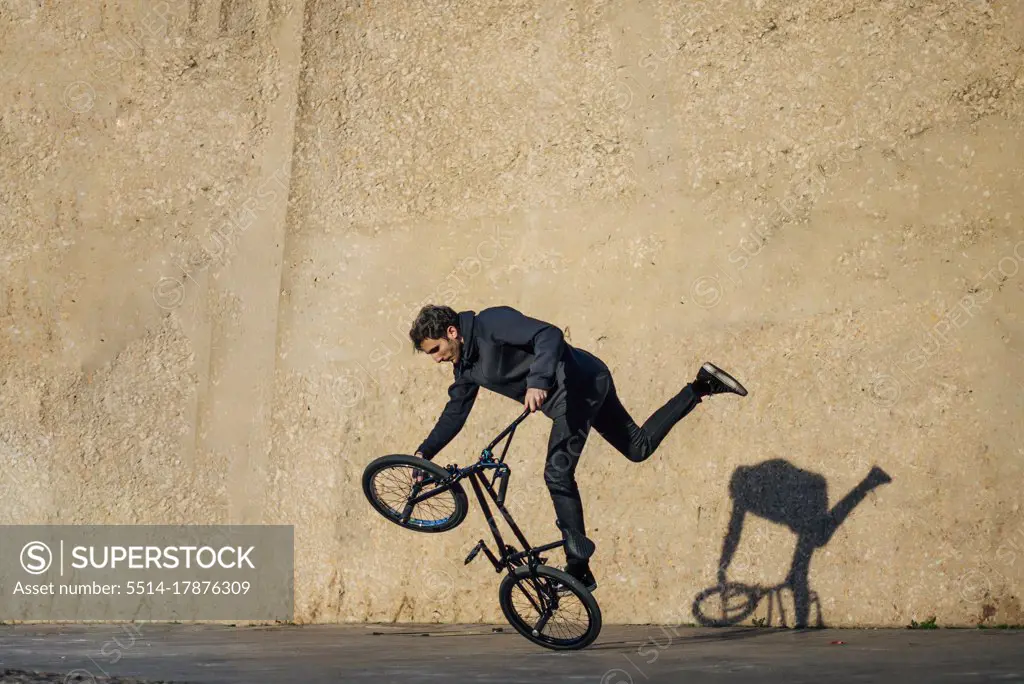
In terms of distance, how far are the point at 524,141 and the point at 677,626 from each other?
12.3 ft

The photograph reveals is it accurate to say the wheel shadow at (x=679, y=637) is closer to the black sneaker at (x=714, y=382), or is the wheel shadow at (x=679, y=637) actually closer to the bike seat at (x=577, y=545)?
the bike seat at (x=577, y=545)

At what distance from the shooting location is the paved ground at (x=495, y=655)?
223 inches

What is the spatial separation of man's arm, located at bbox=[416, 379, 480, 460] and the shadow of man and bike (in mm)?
2521

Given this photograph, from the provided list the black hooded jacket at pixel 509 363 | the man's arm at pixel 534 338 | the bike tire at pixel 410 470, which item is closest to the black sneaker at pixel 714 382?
the black hooded jacket at pixel 509 363

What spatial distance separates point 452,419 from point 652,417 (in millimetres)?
1163

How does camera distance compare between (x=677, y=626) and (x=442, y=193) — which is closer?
(x=677, y=626)

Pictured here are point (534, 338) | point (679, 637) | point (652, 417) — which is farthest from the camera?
point (679, 637)

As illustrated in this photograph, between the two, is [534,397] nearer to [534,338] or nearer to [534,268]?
[534,338]

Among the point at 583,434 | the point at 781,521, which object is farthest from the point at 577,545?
the point at 781,521

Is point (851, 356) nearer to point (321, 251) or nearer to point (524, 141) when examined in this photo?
point (524, 141)

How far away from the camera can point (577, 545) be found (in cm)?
659

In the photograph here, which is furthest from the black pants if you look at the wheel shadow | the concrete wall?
the concrete wall

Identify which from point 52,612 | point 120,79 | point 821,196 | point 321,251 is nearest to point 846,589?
point 821,196

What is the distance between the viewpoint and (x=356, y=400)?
916cm
